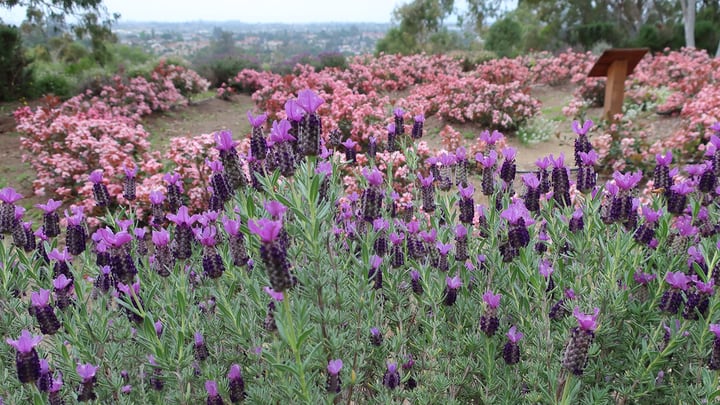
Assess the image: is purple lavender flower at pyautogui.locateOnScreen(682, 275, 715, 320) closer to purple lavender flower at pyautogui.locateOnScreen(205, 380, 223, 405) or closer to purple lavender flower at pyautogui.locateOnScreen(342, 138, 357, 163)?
purple lavender flower at pyautogui.locateOnScreen(342, 138, 357, 163)

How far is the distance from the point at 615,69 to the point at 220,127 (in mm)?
7664

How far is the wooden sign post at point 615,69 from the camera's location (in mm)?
7629

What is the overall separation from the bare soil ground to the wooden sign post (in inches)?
31.6

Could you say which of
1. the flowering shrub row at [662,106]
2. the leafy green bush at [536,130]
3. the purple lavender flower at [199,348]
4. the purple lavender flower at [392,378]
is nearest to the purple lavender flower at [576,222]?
the purple lavender flower at [392,378]

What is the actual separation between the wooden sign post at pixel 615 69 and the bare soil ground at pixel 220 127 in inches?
31.6

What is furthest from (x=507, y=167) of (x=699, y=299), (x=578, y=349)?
(x=578, y=349)

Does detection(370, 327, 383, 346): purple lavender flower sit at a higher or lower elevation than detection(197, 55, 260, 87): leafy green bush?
lower

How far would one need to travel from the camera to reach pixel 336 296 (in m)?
1.86

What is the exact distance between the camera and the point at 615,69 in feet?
26.0

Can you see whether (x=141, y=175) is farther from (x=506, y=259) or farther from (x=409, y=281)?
(x=506, y=259)

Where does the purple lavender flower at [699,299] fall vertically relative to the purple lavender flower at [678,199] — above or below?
below

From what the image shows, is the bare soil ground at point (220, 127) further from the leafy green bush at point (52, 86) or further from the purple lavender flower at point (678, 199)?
the purple lavender flower at point (678, 199)

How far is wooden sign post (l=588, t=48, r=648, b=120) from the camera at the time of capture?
7.63m

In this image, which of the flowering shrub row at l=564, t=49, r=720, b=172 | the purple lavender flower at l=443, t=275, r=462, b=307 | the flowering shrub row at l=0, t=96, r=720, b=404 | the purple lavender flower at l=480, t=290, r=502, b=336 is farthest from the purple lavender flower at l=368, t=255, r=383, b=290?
the flowering shrub row at l=564, t=49, r=720, b=172
